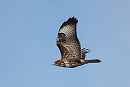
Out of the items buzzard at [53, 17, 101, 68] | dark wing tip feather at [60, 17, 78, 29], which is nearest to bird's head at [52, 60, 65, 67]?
buzzard at [53, 17, 101, 68]

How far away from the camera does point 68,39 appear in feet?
46.3

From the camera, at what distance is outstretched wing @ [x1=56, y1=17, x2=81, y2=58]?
1400cm

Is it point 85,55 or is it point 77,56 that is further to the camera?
point 85,55

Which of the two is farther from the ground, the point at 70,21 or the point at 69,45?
the point at 70,21

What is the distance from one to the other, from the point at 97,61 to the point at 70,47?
1681 mm

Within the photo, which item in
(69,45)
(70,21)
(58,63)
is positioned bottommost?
(58,63)

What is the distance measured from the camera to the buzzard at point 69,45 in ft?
45.7

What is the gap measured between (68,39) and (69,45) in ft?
1.11

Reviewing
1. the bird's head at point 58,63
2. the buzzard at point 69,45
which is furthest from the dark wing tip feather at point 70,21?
the bird's head at point 58,63

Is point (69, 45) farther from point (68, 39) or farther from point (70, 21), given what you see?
point (70, 21)

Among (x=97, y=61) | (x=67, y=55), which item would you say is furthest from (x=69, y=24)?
(x=97, y=61)

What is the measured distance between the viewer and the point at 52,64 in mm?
14398

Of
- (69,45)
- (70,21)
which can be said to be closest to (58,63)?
(69,45)

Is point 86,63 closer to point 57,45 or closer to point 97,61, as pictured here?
point 97,61
